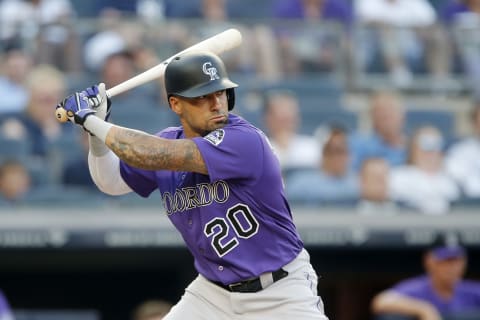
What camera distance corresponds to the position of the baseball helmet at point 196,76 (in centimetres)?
453

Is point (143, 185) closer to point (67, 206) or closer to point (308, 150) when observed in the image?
point (67, 206)

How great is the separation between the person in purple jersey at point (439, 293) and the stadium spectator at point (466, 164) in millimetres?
739

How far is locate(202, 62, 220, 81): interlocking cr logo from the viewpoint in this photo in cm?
454

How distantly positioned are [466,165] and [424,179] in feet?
1.57

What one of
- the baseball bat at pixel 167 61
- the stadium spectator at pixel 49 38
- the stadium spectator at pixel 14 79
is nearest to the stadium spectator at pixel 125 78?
the stadium spectator at pixel 49 38

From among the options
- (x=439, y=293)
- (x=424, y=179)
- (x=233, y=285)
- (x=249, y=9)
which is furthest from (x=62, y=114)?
(x=249, y=9)

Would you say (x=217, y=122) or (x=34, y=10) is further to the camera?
(x=34, y=10)

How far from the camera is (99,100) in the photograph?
15.5ft

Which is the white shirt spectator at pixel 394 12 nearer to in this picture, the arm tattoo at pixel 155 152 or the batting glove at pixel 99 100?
the batting glove at pixel 99 100

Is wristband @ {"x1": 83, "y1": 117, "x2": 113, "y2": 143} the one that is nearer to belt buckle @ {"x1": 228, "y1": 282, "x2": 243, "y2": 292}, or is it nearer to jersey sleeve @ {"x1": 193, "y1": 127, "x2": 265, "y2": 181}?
jersey sleeve @ {"x1": 193, "y1": 127, "x2": 265, "y2": 181}

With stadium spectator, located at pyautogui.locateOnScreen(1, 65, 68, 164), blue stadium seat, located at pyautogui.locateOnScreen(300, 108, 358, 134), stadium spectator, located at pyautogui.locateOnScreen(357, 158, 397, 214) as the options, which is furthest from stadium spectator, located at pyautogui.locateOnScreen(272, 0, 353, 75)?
stadium spectator, located at pyautogui.locateOnScreen(1, 65, 68, 164)

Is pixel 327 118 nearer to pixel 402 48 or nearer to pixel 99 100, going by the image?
pixel 402 48

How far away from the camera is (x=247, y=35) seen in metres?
9.07

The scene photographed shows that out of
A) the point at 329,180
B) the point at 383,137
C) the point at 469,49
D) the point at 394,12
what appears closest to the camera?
the point at 329,180
